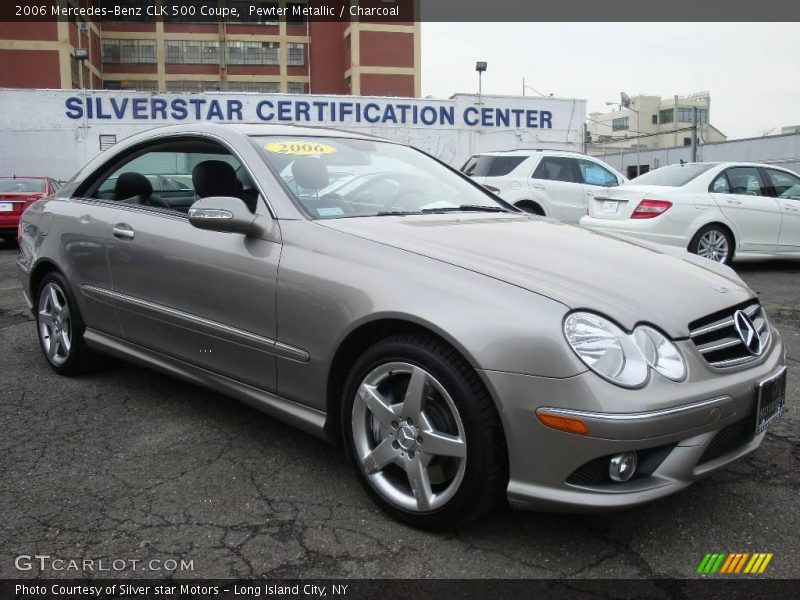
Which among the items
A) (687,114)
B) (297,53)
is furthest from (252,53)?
(687,114)

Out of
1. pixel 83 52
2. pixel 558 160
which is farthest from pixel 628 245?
pixel 83 52

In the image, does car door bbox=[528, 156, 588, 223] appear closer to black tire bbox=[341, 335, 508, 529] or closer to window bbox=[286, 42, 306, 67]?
black tire bbox=[341, 335, 508, 529]

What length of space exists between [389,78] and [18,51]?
72.1 feet

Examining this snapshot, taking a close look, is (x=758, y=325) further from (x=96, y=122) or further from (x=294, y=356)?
(x=96, y=122)

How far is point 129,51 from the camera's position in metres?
51.2

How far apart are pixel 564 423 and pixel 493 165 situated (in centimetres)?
996

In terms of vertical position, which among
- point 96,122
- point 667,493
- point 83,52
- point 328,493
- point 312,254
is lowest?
point 328,493

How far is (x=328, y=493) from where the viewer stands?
284 cm

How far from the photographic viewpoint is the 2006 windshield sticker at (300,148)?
3.38m

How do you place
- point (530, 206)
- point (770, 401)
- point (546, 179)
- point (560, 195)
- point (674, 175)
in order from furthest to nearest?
point (530, 206)
point (546, 179)
point (560, 195)
point (674, 175)
point (770, 401)

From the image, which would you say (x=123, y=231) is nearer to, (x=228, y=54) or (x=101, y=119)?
(x=101, y=119)

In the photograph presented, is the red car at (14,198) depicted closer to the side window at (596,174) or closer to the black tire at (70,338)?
the black tire at (70,338)

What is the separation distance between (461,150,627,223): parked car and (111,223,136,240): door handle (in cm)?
804

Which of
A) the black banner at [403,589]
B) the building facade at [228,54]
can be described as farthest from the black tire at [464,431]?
the building facade at [228,54]
